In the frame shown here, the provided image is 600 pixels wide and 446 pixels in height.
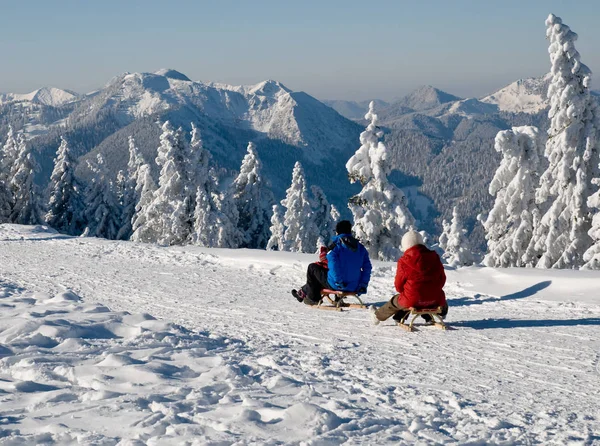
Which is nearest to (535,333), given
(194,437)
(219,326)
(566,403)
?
(566,403)

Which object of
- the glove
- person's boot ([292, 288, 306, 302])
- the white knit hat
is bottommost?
person's boot ([292, 288, 306, 302])

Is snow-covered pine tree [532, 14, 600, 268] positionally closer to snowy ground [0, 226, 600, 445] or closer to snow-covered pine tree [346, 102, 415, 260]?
snow-covered pine tree [346, 102, 415, 260]

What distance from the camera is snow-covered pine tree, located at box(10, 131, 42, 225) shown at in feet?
145

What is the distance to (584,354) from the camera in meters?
7.07

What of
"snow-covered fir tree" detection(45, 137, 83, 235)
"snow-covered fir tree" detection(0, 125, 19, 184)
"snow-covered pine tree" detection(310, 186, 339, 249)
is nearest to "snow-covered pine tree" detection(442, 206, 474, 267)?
"snow-covered pine tree" detection(310, 186, 339, 249)

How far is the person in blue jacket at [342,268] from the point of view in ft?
33.1

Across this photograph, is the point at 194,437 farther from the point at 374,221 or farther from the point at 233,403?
the point at 374,221

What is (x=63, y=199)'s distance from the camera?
155 ft

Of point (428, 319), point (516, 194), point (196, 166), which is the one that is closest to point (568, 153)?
point (516, 194)

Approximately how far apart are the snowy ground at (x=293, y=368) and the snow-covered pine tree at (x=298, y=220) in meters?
29.0

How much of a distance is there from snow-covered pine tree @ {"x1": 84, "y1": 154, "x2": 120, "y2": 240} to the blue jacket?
40395mm

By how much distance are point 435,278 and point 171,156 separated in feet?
105

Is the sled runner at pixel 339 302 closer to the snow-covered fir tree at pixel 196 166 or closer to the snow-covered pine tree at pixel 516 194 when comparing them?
the snow-covered pine tree at pixel 516 194

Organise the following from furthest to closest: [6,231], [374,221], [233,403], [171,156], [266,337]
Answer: [171,156] → [374,221] → [6,231] → [266,337] → [233,403]
